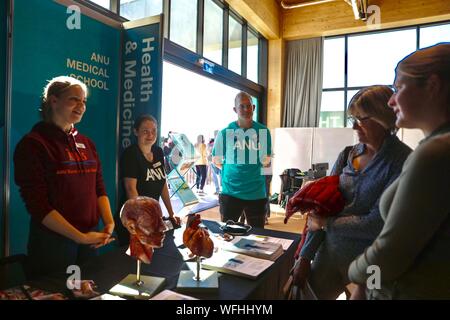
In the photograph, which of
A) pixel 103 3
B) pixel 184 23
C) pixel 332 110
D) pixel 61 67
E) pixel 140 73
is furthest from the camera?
pixel 332 110

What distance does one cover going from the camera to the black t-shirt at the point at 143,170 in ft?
5.72

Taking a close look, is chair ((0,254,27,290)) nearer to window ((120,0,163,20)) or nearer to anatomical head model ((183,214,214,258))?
anatomical head model ((183,214,214,258))

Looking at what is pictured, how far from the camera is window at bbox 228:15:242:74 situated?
5042mm

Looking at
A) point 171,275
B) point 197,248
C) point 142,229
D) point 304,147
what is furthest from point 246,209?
point 304,147

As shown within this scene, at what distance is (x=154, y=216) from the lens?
34.6 inches

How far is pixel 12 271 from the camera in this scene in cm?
131

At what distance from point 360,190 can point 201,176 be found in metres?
6.30

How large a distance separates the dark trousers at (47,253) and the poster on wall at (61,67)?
31 cm

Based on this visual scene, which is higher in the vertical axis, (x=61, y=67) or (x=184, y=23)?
(x=184, y=23)

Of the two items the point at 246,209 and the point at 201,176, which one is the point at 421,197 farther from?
the point at 201,176

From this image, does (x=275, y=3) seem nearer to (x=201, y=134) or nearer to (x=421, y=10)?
(x=421, y=10)

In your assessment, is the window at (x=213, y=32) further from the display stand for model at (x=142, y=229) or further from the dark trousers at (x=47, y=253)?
the display stand for model at (x=142, y=229)

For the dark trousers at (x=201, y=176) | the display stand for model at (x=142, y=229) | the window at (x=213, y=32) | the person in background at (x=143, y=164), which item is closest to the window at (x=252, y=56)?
the window at (x=213, y=32)
